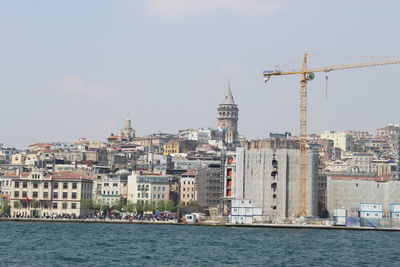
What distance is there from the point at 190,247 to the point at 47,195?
5416cm

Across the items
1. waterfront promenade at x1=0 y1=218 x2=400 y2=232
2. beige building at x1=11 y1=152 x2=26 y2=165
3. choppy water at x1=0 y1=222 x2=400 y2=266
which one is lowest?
choppy water at x1=0 y1=222 x2=400 y2=266

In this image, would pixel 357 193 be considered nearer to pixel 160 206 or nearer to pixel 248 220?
pixel 248 220

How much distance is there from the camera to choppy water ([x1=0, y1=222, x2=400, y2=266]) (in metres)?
60.1

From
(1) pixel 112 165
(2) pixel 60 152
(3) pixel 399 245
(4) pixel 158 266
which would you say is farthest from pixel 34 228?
(2) pixel 60 152

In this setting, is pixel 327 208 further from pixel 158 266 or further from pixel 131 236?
pixel 158 266

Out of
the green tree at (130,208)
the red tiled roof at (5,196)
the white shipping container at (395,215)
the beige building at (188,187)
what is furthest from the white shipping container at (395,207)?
the red tiled roof at (5,196)

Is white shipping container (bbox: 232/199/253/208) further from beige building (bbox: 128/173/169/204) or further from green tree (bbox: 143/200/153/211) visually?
beige building (bbox: 128/173/169/204)

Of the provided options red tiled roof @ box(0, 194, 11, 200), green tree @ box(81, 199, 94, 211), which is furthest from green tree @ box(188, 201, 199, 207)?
red tiled roof @ box(0, 194, 11, 200)

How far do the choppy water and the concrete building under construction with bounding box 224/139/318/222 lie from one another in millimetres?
9644

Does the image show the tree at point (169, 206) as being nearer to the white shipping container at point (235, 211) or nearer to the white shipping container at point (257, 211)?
the white shipping container at point (235, 211)

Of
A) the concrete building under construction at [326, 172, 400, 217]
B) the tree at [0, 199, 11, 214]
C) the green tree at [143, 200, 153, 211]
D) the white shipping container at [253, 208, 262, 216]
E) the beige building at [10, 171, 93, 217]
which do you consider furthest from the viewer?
the green tree at [143, 200, 153, 211]

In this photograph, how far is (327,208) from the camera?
11862 centimetres

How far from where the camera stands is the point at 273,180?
10881 cm

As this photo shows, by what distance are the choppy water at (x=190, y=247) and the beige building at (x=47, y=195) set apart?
21981 mm
